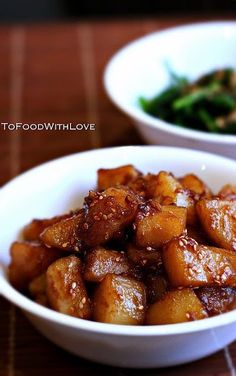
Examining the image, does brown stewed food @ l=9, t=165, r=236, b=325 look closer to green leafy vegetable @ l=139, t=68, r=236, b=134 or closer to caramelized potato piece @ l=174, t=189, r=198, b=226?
caramelized potato piece @ l=174, t=189, r=198, b=226

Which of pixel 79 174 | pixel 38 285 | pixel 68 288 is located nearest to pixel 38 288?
pixel 38 285

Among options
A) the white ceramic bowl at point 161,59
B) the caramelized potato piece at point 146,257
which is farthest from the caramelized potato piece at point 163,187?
the white ceramic bowl at point 161,59

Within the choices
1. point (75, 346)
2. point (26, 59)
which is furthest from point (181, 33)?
point (75, 346)

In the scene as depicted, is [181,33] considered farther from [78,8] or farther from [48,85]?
[78,8]

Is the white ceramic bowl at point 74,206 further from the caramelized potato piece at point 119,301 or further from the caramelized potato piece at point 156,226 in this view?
the caramelized potato piece at point 156,226

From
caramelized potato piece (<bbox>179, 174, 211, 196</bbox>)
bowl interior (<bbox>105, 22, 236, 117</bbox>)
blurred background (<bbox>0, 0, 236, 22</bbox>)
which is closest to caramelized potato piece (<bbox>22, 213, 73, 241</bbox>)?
caramelized potato piece (<bbox>179, 174, 211, 196</bbox>)

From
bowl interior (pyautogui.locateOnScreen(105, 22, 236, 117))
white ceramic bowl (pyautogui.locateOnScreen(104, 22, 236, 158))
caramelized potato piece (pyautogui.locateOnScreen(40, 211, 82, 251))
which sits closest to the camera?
caramelized potato piece (pyautogui.locateOnScreen(40, 211, 82, 251))
